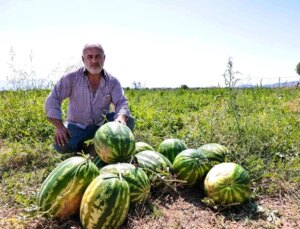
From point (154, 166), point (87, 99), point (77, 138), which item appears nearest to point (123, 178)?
point (154, 166)

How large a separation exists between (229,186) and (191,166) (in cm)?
42

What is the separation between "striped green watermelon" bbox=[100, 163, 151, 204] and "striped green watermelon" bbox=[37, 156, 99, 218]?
22 centimetres

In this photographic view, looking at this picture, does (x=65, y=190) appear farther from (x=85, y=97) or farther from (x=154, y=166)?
(x=85, y=97)

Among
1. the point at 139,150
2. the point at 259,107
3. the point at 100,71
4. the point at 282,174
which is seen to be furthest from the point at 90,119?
the point at 259,107

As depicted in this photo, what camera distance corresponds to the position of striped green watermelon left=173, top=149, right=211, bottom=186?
339 cm

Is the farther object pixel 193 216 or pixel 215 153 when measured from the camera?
pixel 215 153

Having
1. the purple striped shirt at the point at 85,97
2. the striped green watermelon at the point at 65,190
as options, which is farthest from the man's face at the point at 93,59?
the striped green watermelon at the point at 65,190

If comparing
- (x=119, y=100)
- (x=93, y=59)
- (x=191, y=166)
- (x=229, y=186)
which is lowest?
(x=229, y=186)

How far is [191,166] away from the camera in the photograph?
3377 millimetres

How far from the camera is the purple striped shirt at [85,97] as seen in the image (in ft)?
14.3

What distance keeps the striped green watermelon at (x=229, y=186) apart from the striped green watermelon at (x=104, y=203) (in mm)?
873

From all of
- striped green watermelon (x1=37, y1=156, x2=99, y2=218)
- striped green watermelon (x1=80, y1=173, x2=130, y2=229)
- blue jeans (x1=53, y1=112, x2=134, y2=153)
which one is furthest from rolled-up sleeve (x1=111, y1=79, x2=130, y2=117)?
striped green watermelon (x1=80, y1=173, x2=130, y2=229)

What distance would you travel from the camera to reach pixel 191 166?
3377mm

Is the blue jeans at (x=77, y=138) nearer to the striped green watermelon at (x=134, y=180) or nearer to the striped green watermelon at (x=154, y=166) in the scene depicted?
the striped green watermelon at (x=154, y=166)
